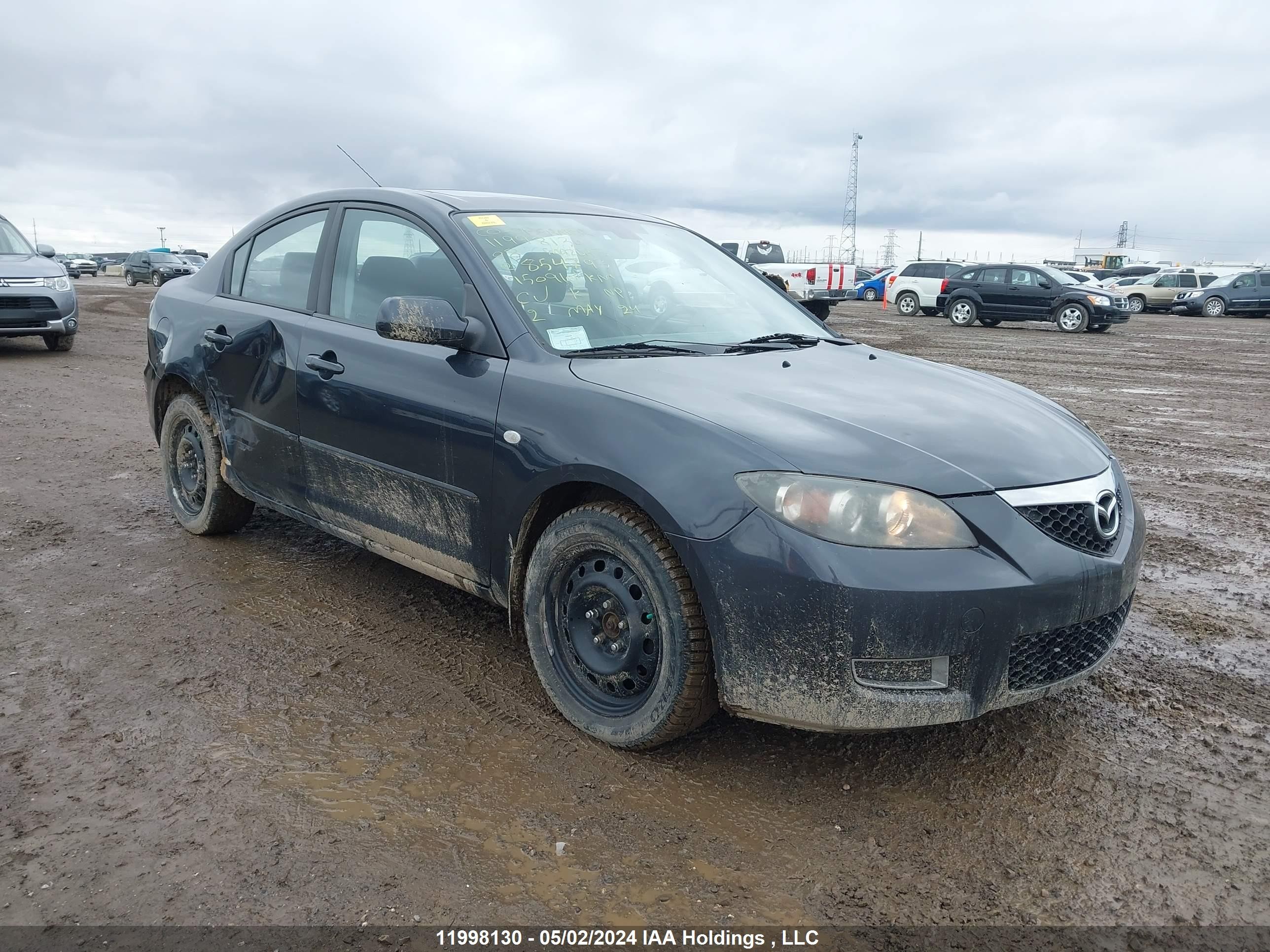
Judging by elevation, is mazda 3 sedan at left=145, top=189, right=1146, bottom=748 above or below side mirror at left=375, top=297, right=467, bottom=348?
below

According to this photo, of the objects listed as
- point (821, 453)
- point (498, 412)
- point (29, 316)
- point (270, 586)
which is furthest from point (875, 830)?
point (29, 316)

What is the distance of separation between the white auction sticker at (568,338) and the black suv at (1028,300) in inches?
886

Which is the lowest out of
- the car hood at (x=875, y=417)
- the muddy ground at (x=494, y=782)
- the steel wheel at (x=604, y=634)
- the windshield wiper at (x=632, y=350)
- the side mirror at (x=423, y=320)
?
the muddy ground at (x=494, y=782)

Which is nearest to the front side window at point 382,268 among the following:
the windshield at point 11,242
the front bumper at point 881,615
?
the front bumper at point 881,615

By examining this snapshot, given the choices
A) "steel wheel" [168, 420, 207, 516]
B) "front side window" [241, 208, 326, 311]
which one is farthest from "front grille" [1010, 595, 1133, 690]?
"steel wheel" [168, 420, 207, 516]

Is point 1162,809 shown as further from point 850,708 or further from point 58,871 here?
point 58,871

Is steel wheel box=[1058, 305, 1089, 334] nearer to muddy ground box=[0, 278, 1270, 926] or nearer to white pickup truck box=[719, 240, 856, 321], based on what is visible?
white pickup truck box=[719, 240, 856, 321]

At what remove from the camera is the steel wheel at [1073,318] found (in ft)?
75.5

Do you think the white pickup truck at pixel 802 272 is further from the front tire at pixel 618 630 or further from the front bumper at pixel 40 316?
the front tire at pixel 618 630

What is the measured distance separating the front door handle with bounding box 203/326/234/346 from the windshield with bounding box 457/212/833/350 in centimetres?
142

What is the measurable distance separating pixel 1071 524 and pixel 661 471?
3.76 feet

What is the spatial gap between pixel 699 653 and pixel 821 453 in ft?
2.08

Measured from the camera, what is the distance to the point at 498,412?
307 cm

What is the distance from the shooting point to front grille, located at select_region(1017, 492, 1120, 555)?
2.60 metres
